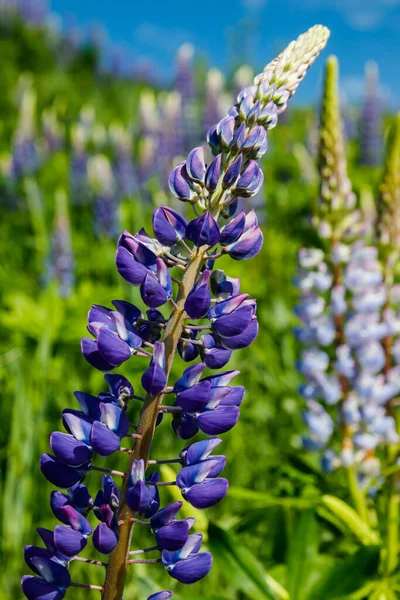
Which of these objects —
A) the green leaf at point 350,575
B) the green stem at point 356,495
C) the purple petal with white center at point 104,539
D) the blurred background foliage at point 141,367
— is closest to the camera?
the purple petal with white center at point 104,539

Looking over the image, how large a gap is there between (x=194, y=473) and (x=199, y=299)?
257mm

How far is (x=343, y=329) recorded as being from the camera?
2.09 meters

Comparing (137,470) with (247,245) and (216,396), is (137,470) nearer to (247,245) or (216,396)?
(216,396)

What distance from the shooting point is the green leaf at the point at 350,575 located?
1.51 m

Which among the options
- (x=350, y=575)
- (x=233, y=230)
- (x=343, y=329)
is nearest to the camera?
(x=233, y=230)

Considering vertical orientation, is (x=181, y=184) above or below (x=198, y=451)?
above

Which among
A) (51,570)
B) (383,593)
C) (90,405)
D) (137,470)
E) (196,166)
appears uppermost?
(196,166)

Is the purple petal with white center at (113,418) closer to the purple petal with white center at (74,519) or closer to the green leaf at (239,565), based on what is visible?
the purple petal with white center at (74,519)

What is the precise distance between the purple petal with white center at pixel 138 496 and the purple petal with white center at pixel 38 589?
A: 173 millimetres

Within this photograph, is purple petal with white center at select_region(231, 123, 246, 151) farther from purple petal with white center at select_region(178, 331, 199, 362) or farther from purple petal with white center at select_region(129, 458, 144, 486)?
purple petal with white center at select_region(129, 458, 144, 486)

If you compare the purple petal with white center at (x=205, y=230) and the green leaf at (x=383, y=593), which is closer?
the purple petal with white center at (x=205, y=230)

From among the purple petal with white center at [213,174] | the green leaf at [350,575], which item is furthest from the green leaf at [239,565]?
the purple petal with white center at [213,174]

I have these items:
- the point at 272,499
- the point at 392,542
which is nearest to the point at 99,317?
the point at 272,499

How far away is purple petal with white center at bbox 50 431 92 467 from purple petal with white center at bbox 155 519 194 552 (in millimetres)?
153
